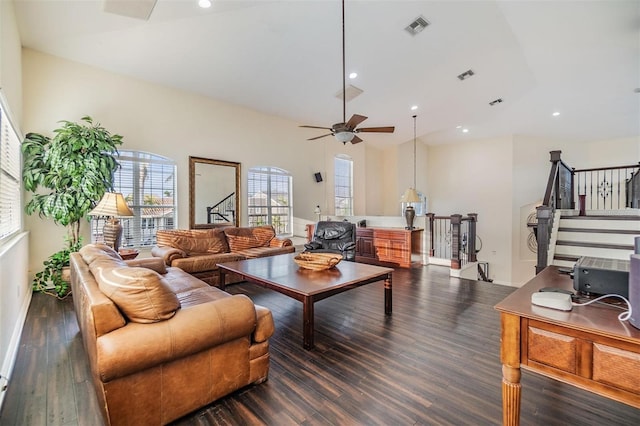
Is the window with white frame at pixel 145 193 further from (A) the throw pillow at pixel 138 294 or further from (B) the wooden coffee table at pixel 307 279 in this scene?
(A) the throw pillow at pixel 138 294

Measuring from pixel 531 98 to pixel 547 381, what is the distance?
7115mm

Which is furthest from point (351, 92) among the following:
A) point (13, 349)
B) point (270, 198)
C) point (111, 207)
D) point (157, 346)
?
point (13, 349)

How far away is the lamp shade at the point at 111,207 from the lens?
373 cm

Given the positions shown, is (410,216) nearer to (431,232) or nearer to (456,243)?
(431,232)

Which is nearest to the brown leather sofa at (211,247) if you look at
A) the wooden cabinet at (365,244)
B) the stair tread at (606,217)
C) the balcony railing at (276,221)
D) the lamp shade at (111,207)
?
the lamp shade at (111,207)

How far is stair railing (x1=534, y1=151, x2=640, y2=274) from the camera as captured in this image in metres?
4.36

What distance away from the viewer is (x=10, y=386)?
6.61 ft

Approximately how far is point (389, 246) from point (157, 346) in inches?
214

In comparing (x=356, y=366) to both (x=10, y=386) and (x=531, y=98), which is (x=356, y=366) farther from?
(x=531, y=98)

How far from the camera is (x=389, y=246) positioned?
6.42 meters

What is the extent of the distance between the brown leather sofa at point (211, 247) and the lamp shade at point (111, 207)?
0.81 meters

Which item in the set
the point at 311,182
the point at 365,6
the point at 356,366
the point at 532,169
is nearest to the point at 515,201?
the point at 532,169

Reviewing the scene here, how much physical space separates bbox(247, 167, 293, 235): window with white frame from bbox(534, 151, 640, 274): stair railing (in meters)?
4.99

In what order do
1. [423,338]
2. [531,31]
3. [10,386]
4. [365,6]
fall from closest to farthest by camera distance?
[10,386] → [423,338] → [365,6] → [531,31]
